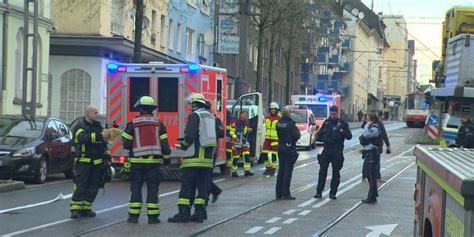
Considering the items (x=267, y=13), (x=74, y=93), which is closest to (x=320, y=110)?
(x=267, y=13)

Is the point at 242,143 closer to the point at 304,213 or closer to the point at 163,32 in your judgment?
the point at 304,213

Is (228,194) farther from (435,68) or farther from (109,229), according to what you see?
(435,68)

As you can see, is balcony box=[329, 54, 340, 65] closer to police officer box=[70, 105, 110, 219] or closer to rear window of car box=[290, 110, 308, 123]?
rear window of car box=[290, 110, 308, 123]

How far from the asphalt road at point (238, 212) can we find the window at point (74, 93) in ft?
→ 46.9

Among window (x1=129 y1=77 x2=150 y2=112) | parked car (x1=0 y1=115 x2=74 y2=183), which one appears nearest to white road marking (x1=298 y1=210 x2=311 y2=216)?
window (x1=129 y1=77 x2=150 y2=112)

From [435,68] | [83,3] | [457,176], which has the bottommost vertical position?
[457,176]

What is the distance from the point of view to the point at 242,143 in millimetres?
20141

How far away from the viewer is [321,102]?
39.2 m

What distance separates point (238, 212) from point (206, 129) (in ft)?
5.99

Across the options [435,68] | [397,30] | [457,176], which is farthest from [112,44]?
[397,30]

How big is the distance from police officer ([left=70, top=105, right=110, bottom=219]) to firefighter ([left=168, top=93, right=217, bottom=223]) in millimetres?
1202

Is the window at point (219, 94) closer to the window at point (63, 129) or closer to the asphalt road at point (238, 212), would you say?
the asphalt road at point (238, 212)

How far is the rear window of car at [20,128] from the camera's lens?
16.9m

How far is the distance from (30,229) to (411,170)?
48.2ft
